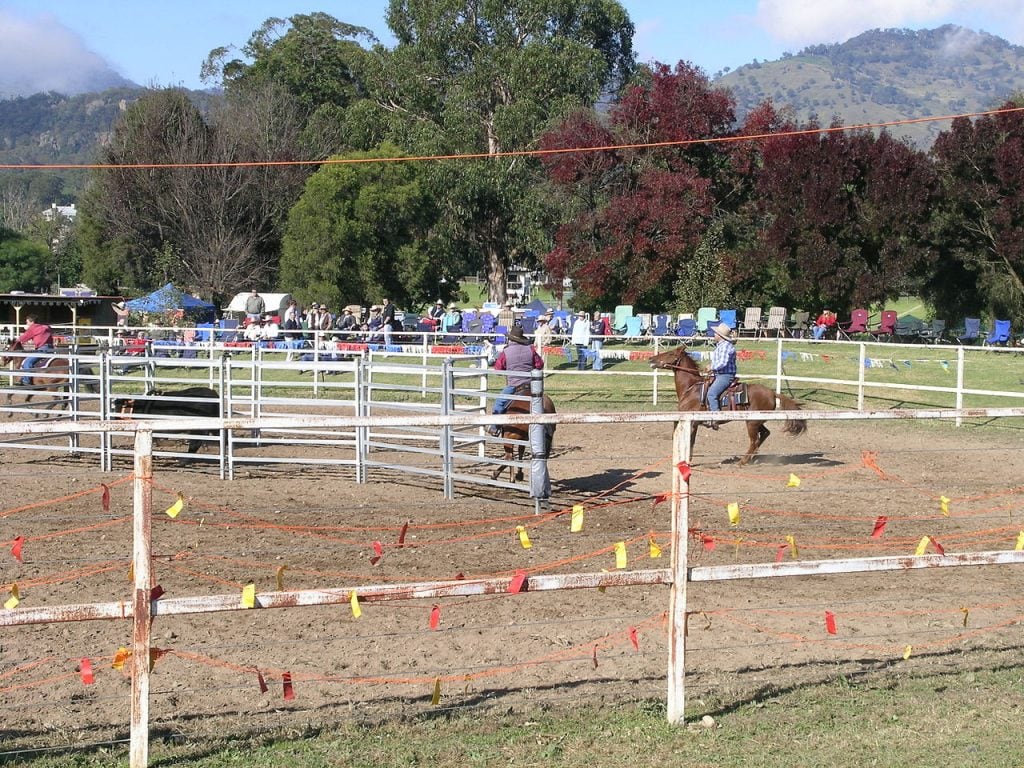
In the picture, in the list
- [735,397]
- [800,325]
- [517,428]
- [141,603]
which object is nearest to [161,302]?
[800,325]

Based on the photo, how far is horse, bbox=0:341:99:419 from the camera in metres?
14.6

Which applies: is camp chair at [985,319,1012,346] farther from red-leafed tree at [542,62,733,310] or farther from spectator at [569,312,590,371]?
spectator at [569,312,590,371]

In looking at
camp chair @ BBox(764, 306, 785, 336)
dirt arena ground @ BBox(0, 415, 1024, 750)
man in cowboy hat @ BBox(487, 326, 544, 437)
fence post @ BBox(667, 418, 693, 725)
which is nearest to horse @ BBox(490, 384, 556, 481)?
man in cowboy hat @ BBox(487, 326, 544, 437)

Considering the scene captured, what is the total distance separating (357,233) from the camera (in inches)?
1770

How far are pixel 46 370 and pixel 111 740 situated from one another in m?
13.0

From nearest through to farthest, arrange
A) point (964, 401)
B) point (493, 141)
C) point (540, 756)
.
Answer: point (540, 756) < point (964, 401) < point (493, 141)

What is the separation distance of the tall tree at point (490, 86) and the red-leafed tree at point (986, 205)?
52.4 feet

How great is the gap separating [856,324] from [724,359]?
76.0ft

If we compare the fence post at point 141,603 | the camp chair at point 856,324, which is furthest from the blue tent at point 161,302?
the fence post at point 141,603

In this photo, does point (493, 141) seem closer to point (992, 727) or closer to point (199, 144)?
point (199, 144)

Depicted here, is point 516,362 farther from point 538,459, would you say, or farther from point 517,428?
point 538,459

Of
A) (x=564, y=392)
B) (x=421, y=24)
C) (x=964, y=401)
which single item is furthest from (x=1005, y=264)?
(x=421, y=24)

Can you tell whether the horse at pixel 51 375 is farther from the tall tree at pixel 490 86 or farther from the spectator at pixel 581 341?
the tall tree at pixel 490 86

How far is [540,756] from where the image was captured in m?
4.96
